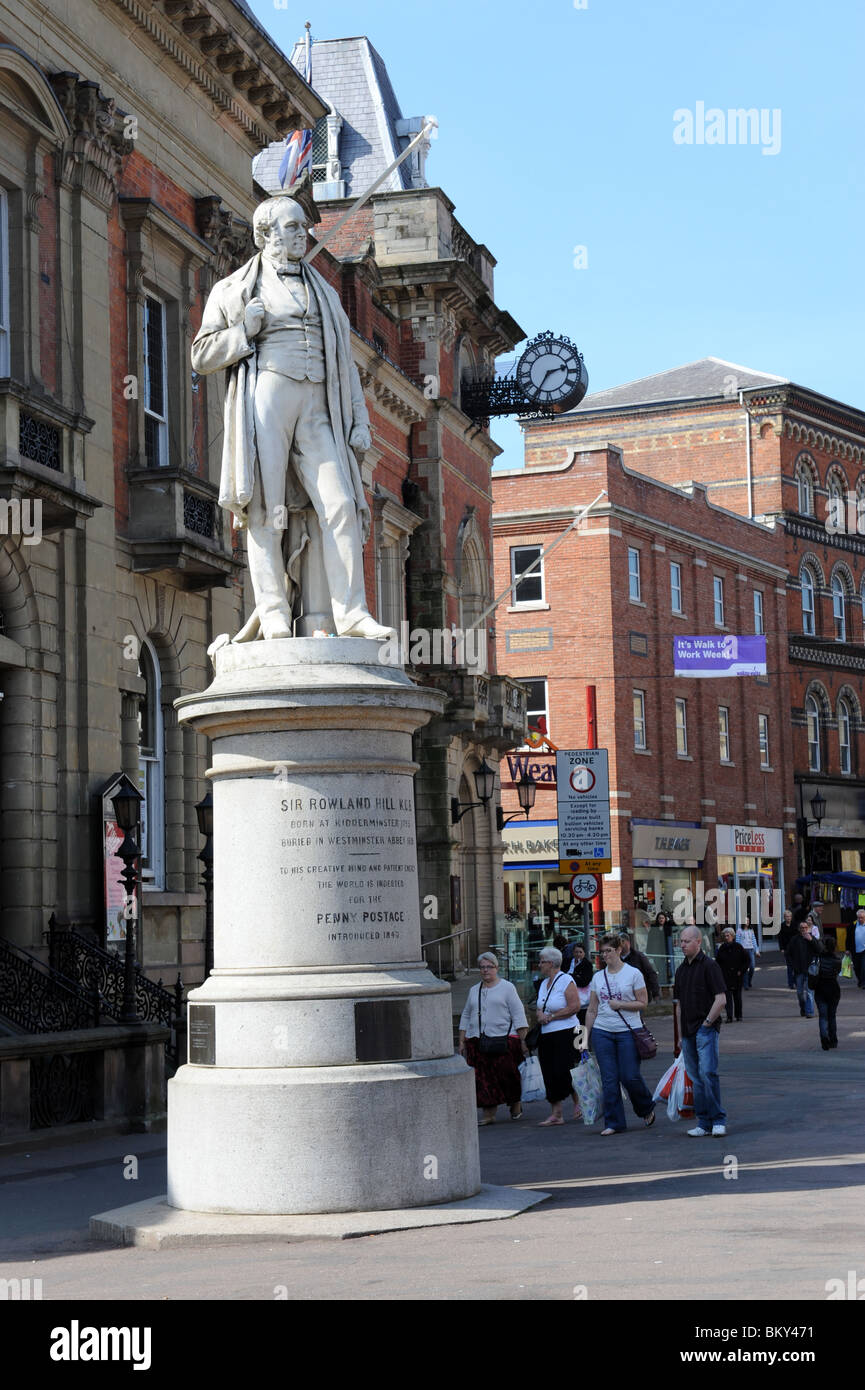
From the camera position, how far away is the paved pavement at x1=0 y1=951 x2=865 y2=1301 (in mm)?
8297

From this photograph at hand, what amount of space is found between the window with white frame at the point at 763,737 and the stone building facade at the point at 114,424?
117 ft

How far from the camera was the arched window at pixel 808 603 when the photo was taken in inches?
2557

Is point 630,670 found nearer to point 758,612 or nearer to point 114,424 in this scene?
point 758,612

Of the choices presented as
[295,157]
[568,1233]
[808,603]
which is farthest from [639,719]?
[568,1233]

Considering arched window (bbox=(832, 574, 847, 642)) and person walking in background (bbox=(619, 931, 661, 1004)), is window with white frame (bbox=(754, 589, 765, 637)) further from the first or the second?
person walking in background (bbox=(619, 931, 661, 1004))

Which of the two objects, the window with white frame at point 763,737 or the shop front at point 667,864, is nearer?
the shop front at point 667,864

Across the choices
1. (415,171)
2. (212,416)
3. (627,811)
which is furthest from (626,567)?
(212,416)

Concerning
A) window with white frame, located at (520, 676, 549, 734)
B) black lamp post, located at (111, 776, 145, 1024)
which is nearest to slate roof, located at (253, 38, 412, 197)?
window with white frame, located at (520, 676, 549, 734)

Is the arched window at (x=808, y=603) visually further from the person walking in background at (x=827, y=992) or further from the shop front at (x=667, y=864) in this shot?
the person walking in background at (x=827, y=992)

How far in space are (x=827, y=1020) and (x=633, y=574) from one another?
30.7 metres

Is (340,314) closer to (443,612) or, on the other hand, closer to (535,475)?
(443,612)

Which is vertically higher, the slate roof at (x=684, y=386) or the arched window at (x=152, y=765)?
the slate roof at (x=684, y=386)

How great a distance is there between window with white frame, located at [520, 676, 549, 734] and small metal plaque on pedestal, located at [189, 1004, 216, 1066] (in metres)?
41.1

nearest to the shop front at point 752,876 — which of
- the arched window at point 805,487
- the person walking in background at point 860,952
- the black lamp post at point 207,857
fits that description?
the arched window at point 805,487
